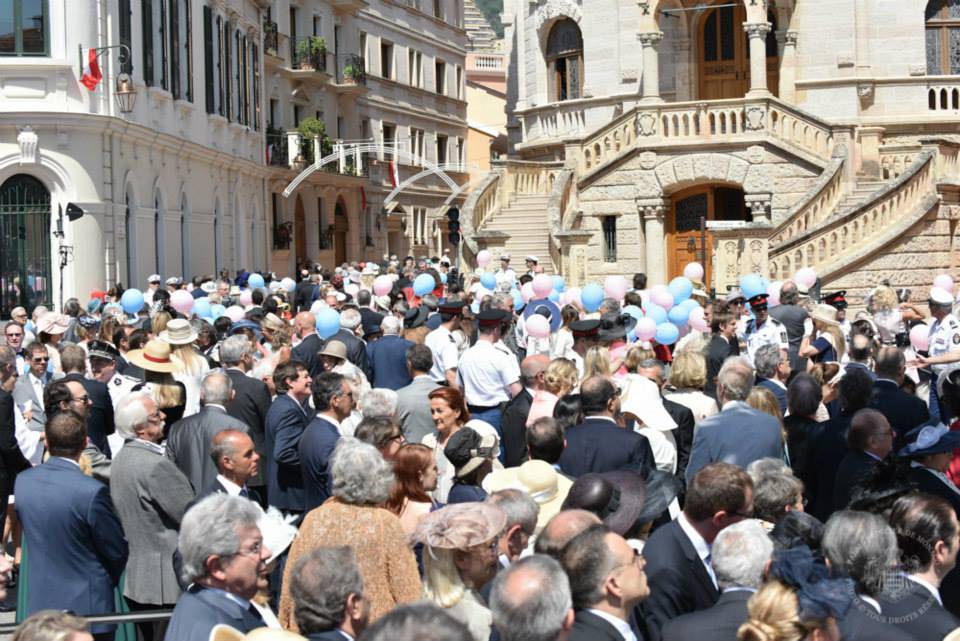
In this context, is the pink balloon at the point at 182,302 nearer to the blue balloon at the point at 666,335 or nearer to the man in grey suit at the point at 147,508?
the blue balloon at the point at 666,335

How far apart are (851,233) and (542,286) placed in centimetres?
1135

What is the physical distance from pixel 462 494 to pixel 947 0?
29.7 metres

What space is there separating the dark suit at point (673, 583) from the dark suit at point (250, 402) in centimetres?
499

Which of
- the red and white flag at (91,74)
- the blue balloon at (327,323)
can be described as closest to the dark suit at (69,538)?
the blue balloon at (327,323)

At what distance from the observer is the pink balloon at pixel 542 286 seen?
55.2ft

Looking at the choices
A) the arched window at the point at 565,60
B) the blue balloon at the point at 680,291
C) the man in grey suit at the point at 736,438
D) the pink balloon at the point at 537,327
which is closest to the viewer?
the man in grey suit at the point at 736,438

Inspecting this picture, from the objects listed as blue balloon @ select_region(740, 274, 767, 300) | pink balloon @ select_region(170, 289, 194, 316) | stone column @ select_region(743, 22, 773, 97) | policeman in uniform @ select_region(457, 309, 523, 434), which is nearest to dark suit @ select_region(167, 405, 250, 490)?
policeman in uniform @ select_region(457, 309, 523, 434)

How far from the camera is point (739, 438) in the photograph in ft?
29.3

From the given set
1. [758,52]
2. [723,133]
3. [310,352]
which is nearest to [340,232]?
[723,133]

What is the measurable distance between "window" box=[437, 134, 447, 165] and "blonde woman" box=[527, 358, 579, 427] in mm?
51524

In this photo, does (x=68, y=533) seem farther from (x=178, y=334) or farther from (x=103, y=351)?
(x=103, y=351)

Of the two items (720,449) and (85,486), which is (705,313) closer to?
(720,449)

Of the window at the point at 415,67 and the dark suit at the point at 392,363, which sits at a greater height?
the window at the point at 415,67

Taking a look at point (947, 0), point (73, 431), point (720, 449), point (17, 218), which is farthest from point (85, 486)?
point (947, 0)
